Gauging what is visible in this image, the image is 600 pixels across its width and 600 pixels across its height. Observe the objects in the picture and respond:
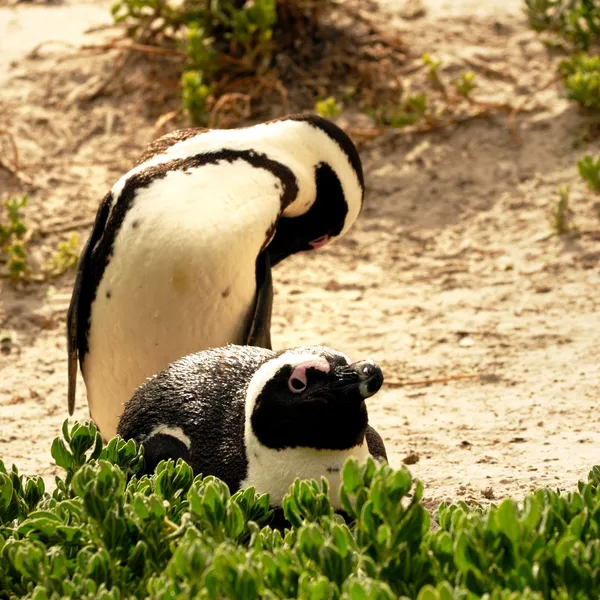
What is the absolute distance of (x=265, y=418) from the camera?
11.1ft

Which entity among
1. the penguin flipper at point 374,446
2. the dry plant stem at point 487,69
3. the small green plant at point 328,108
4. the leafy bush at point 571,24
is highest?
the leafy bush at point 571,24

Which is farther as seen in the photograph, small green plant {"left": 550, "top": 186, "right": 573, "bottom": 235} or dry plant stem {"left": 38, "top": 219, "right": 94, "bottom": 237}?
dry plant stem {"left": 38, "top": 219, "right": 94, "bottom": 237}

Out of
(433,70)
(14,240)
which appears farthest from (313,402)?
(433,70)

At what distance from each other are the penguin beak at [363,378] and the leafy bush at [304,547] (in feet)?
1.40

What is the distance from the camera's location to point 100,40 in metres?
8.57

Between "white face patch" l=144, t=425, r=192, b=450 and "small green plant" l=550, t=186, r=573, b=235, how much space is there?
11.9 feet

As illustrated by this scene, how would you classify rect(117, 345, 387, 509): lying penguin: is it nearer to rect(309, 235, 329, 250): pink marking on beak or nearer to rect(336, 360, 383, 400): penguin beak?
rect(336, 360, 383, 400): penguin beak

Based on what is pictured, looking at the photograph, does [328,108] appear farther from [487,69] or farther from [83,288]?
[83,288]

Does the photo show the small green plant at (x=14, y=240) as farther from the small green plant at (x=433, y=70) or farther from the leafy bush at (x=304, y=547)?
the leafy bush at (x=304, y=547)

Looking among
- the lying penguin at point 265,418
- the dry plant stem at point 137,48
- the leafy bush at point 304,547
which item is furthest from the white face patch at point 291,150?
the dry plant stem at point 137,48

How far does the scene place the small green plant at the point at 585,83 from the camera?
7.26 meters

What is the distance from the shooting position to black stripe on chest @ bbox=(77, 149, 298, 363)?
14.2 ft

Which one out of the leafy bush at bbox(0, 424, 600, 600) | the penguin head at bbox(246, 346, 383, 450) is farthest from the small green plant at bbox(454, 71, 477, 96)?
the leafy bush at bbox(0, 424, 600, 600)

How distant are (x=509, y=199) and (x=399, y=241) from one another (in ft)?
2.35
